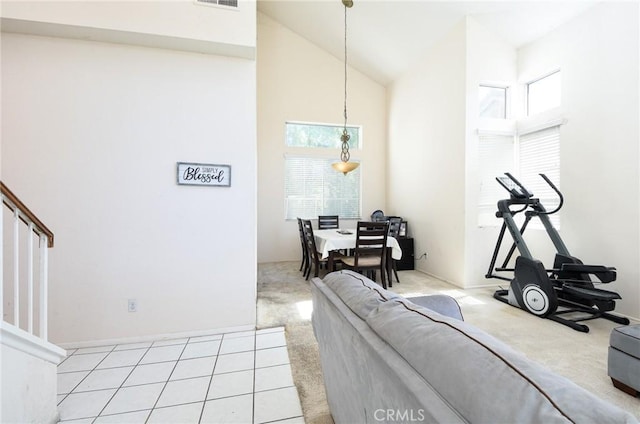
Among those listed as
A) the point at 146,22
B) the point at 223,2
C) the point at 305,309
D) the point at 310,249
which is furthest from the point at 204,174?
the point at 310,249

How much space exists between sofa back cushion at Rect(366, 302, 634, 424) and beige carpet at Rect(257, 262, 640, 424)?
119cm

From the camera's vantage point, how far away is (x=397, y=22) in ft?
14.3

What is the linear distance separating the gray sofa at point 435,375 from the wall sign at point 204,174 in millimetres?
1905

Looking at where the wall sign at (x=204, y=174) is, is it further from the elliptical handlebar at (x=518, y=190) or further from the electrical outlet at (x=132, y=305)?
the elliptical handlebar at (x=518, y=190)

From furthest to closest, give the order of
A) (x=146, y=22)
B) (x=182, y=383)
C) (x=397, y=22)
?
(x=397, y=22), (x=146, y=22), (x=182, y=383)

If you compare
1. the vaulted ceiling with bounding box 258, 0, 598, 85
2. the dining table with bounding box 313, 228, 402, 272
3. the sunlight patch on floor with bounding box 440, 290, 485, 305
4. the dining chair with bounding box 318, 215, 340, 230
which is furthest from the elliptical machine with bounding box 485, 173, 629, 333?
the dining chair with bounding box 318, 215, 340, 230

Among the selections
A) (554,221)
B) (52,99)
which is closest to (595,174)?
(554,221)

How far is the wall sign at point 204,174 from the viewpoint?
2.59m

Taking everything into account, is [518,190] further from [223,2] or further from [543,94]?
[223,2]

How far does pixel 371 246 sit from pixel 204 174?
233 cm

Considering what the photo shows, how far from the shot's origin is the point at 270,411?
1660mm

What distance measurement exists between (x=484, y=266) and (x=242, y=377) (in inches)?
141

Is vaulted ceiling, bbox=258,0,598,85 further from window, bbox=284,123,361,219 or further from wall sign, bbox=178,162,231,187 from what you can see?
wall sign, bbox=178,162,231,187

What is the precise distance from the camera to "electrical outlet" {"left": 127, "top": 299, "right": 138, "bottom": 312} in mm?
2502
